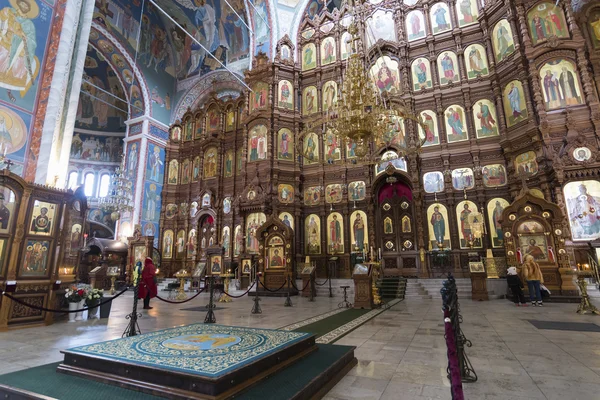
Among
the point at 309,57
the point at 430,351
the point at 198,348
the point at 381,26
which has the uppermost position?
the point at 381,26

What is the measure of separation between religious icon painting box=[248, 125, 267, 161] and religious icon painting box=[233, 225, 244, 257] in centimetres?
424

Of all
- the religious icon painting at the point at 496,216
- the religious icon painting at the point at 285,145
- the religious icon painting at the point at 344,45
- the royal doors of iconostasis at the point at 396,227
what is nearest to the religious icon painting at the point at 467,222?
the religious icon painting at the point at 496,216

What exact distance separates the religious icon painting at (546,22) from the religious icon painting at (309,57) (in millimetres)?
11094

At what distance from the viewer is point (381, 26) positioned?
19188mm

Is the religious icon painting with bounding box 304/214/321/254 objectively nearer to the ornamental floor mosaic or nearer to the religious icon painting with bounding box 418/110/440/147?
the religious icon painting with bounding box 418/110/440/147

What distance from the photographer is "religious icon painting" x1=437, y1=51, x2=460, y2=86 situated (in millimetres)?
17016

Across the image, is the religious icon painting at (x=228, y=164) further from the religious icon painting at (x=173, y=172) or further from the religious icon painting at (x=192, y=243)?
the religious icon painting at (x=173, y=172)

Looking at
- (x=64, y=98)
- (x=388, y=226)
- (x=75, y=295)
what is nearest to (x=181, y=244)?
(x=64, y=98)

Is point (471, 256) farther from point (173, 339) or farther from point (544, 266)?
point (173, 339)

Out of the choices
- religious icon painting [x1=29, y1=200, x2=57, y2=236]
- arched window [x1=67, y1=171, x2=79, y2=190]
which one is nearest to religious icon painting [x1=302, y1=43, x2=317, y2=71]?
religious icon painting [x1=29, y1=200, x2=57, y2=236]

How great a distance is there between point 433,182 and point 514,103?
494 cm

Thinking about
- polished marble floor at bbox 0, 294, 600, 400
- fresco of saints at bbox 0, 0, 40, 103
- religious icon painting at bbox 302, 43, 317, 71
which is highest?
religious icon painting at bbox 302, 43, 317, 71

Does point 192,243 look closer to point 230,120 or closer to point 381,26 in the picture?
point 230,120

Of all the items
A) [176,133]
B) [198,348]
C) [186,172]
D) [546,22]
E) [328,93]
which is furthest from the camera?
[176,133]
